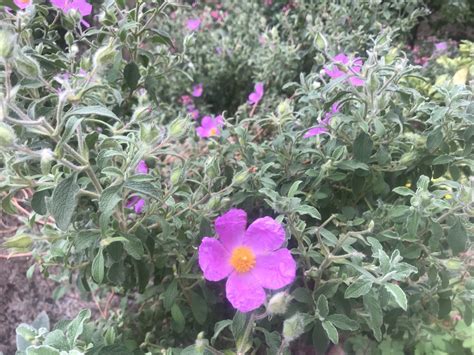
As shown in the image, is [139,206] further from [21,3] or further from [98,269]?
[21,3]

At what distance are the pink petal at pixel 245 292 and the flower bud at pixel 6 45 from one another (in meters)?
0.51

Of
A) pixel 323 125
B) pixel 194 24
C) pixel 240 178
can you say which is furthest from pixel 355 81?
pixel 194 24

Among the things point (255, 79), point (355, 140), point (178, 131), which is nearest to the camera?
point (178, 131)

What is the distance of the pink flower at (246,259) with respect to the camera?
0.81 m

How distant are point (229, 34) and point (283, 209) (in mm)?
2174

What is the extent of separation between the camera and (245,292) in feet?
2.66

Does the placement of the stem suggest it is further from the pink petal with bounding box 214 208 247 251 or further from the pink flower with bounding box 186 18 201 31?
the pink flower with bounding box 186 18 201 31

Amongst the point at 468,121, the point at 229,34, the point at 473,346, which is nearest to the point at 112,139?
the point at 468,121

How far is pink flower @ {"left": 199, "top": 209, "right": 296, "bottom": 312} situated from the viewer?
813 millimetres

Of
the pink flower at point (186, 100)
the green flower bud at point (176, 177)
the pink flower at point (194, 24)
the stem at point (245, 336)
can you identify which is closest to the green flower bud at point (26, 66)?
the green flower bud at point (176, 177)

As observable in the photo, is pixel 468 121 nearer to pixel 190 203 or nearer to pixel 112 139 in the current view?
pixel 190 203

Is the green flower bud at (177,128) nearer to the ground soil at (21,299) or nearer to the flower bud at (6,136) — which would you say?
the flower bud at (6,136)

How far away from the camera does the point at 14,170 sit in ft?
2.80

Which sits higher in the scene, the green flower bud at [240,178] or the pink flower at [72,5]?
the pink flower at [72,5]
